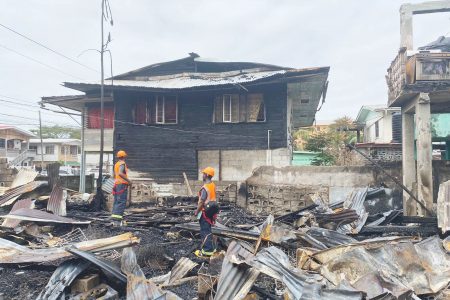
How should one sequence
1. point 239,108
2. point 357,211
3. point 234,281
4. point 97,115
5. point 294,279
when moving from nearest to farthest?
point 294,279, point 234,281, point 357,211, point 239,108, point 97,115

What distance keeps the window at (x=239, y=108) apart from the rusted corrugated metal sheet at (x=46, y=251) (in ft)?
30.7

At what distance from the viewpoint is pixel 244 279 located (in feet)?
12.6

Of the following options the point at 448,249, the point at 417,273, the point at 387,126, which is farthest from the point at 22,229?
the point at 387,126

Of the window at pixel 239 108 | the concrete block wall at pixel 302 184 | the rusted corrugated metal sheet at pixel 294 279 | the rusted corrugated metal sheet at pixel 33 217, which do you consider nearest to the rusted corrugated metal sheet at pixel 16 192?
the rusted corrugated metal sheet at pixel 33 217

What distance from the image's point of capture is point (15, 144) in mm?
34562

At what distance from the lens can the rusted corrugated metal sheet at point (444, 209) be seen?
18.5 ft

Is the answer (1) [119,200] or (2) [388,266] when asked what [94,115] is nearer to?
(1) [119,200]

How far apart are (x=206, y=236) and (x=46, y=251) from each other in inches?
100

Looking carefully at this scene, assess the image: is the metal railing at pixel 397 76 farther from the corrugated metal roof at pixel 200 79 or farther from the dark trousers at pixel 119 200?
the dark trousers at pixel 119 200

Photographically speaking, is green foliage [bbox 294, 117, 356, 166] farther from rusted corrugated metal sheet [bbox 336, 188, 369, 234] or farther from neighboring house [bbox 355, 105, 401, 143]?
rusted corrugated metal sheet [bbox 336, 188, 369, 234]

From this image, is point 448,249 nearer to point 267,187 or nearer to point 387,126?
point 267,187

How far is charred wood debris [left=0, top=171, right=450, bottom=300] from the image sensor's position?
12.3 feet

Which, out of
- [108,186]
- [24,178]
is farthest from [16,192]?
[108,186]

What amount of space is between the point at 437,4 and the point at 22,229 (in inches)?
423
